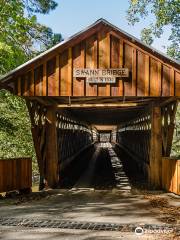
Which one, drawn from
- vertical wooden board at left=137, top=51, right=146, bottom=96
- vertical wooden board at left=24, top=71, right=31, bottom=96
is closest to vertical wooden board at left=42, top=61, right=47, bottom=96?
vertical wooden board at left=24, top=71, right=31, bottom=96

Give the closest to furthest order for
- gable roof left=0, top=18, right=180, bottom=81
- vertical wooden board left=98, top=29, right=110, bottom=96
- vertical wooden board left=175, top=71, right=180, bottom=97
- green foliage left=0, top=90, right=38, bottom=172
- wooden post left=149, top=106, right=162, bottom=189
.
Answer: gable roof left=0, top=18, right=180, bottom=81 < vertical wooden board left=175, top=71, right=180, bottom=97 < vertical wooden board left=98, top=29, right=110, bottom=96 < wooden post left=149, top=106, right=162, bottom=189 < green foliage left=0, top=90, right=38, bottom=172

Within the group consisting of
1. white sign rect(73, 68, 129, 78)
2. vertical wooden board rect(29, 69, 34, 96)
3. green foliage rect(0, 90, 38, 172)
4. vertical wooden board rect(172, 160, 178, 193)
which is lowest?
vertical wooden board rect(172, 160, 178, 193)

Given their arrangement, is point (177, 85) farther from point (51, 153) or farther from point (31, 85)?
point (51, 153)

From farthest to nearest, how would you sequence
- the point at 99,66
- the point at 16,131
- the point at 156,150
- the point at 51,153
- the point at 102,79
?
1. the point at 16,131
2. the point at 51,153
3. the point at 156,150
4. the point at 99,66
5. the point at 102,79

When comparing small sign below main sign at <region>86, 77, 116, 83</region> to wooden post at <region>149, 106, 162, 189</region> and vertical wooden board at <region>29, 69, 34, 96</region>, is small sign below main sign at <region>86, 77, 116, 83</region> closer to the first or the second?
vertical wooden board at <region>29, 69, 34, 96</region>

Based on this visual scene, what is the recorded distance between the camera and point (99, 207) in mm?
11750

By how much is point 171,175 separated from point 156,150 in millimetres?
1762

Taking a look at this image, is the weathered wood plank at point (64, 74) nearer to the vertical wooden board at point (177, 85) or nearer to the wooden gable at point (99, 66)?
the wooden gable at point (99, 66)

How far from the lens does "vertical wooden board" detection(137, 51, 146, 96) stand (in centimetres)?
1470

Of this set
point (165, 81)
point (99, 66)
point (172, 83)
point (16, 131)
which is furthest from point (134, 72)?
point (16, 131)

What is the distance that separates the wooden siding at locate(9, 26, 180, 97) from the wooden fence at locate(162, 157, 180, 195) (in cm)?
250

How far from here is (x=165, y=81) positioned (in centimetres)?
1464

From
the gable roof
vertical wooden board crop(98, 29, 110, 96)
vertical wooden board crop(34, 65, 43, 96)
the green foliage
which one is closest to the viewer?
the gable roof

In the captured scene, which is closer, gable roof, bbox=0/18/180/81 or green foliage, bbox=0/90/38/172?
gable roof, bbox=0/18/180/81
